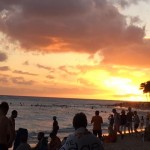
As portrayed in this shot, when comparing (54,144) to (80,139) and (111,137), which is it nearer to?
(80,139)

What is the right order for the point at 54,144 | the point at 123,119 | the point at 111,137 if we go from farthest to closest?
the point at 123,119 → the point at 111,137 → the point at 54,144

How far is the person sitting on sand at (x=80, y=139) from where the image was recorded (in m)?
5.09

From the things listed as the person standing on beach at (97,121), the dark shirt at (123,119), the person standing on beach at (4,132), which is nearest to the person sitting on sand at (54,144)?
the person standing on beach at (4,132)

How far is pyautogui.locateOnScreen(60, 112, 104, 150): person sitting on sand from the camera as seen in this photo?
5.09 metres

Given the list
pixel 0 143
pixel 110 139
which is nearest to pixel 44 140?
pixel 0 143

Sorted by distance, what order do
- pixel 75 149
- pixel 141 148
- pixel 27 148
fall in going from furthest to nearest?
pixel 141 148 < pixel 27 148 < pixel 75 149

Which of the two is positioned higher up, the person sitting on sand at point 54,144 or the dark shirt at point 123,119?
the dark shirt at point 123,119

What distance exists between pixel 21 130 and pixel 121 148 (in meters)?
9.08

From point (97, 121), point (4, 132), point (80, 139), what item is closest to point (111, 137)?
point (97, 121)

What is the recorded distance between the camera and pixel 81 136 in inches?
202

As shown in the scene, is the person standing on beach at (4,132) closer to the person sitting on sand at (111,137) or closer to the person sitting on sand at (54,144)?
the person sitting on sand at (54,144)

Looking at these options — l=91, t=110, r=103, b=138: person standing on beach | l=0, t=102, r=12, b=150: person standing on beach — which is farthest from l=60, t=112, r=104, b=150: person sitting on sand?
l=91, t=110, r=103, b=138: person standing on beach

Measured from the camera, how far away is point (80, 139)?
509 centimetres

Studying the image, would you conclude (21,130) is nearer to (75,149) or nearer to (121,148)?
(75,149)
